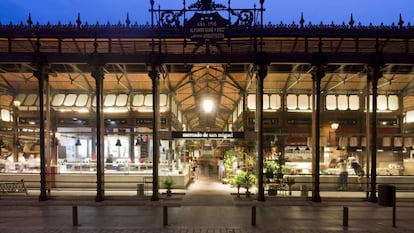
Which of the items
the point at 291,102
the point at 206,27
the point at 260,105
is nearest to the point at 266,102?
the point at 291,102

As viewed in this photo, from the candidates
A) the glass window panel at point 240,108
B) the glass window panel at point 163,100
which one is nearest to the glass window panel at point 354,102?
the glass window panel at point 240,108

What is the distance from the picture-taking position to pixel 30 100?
2378 centimetres

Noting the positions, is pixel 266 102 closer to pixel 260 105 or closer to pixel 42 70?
pixel 260 105

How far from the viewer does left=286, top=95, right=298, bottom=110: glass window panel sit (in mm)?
23342

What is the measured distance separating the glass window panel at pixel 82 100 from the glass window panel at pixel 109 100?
46.3 inches

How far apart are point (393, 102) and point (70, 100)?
1971cm

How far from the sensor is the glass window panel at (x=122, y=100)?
77.7ft

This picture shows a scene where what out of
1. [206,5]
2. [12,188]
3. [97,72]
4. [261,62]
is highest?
[206,5]

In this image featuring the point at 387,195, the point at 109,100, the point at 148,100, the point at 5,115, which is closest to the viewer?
the point at 387,195

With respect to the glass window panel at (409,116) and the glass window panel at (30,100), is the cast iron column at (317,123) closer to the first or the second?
the glass window panel at (409,116)

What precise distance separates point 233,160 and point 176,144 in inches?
150

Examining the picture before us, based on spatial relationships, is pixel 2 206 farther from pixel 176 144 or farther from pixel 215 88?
pixel 215 88

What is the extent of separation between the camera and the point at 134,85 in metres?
23.2

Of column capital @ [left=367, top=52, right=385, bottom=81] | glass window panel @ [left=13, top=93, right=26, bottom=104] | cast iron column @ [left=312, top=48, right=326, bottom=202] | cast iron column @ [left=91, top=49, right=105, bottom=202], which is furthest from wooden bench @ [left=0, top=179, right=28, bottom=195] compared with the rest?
column capital @ [left=367, top=52, right=385, bottom=81]
